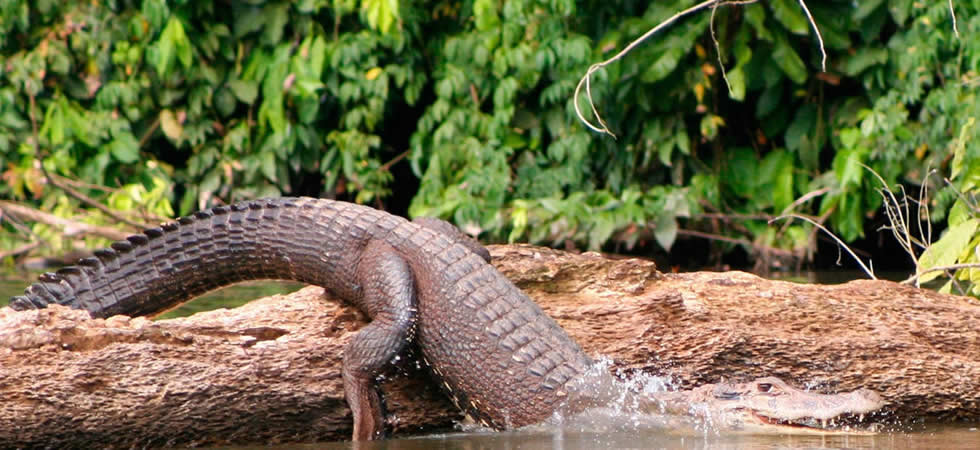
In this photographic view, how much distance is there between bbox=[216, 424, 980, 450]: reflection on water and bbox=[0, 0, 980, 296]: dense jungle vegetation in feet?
15.0

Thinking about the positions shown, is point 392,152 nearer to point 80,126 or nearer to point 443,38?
point 443,38

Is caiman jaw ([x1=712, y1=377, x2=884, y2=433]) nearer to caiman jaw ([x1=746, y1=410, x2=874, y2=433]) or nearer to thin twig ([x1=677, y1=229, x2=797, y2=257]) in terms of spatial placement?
caiman jaw ([x1=746, y1=410, x2=874, y2=433])

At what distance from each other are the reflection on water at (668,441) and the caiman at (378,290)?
0.09 m

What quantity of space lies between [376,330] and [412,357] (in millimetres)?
205

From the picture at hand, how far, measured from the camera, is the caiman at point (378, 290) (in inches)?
162

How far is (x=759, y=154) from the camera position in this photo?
33.8ft

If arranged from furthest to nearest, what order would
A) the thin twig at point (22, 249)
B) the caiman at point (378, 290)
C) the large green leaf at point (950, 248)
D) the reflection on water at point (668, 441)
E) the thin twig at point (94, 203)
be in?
the thin twig at point (22, 249), the thin twig at point (94, 203), the large green leaf at point (950, 248), the caiman at point (378, 290), the reflection on water at point (668, 441)

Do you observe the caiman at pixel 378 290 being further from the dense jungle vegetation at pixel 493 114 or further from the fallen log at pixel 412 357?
the dense jungle vegetation at pixel 493 114

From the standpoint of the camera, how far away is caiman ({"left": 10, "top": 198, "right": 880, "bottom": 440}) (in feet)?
13.5

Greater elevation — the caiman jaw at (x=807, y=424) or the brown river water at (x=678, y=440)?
the caiman jaw at (x=807, y=424)

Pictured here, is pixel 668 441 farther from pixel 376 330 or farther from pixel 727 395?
pixel 376 330

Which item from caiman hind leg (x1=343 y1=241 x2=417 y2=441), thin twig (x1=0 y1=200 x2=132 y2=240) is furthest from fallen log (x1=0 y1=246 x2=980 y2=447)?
thin twig (x1=0 y1=200 x2=132 y2=240)

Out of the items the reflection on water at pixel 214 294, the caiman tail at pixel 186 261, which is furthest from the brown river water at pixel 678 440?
the reflection on water at pixel 214 294

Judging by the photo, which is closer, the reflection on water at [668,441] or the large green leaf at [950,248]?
the reflection on water at [668,441]
